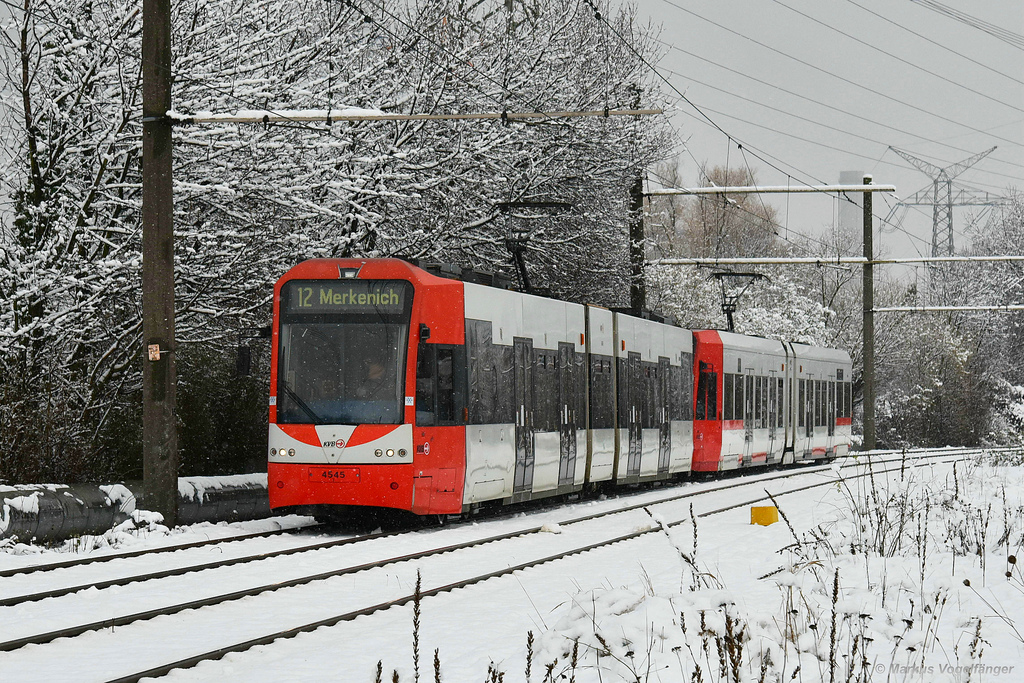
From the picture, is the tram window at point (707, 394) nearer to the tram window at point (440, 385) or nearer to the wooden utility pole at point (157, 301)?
the tram window at point (440, 385)

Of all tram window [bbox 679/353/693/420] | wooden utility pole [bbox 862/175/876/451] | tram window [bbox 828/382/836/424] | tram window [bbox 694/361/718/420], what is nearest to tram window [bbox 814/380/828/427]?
tram window [bbox 828/382/836/424]

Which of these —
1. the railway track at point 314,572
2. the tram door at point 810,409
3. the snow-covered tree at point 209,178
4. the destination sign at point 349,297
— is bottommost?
the railway track at point 314,572

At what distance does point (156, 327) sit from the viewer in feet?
53.2

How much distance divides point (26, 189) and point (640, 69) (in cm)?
1714

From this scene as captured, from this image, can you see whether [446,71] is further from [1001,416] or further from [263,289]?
[1001,416]

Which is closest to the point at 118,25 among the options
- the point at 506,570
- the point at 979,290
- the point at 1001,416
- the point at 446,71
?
the point at 446,71

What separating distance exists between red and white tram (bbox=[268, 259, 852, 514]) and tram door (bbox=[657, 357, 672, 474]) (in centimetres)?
280

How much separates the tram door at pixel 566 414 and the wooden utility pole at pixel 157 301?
18.7 feet

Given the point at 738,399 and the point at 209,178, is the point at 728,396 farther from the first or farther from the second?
the point at 209,178

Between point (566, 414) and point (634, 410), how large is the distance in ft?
12.3

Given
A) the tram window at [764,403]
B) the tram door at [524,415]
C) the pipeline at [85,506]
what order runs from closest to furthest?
the pipeline at [85,506] → the tram door at [524,415] → the tram window at [764,403]

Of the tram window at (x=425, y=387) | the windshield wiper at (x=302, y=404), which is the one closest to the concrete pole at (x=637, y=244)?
the tram window at (x=425, y=387)

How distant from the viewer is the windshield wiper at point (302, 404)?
1575 centimetres

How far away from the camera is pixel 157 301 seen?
16.2 m
